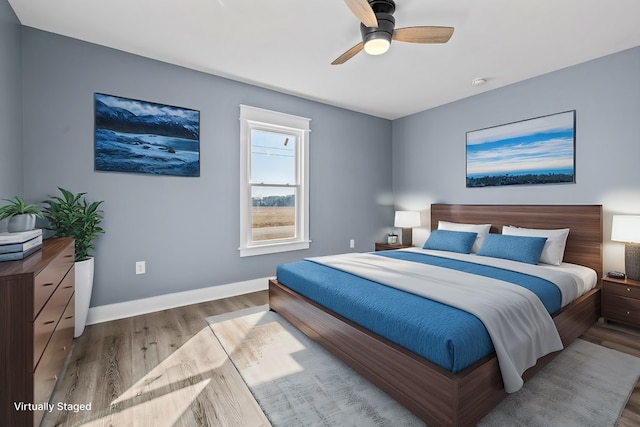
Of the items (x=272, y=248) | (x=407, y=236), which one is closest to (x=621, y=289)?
(x=407, y=236)

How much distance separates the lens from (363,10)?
5.89 feet

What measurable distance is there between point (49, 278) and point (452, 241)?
146 inches

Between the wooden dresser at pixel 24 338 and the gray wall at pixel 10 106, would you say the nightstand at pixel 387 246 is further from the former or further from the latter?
the gray wall at pixel 10 106

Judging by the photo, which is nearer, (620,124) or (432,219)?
(620,124)

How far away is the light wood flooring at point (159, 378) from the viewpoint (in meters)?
1.61

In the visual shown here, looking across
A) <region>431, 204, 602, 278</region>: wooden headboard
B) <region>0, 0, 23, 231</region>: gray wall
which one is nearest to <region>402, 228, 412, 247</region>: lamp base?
<region>431, 204, 602, 278</region>: wooden headboard

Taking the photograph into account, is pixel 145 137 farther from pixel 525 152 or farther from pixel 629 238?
pixel 629 238

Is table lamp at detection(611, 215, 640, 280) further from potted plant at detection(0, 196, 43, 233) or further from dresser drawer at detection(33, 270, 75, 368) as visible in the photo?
potted plant at detection(0, 196, 43, 233)

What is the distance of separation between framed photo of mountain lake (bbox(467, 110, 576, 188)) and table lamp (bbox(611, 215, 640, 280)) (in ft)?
2.21

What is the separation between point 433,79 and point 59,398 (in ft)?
Answer: 14.2

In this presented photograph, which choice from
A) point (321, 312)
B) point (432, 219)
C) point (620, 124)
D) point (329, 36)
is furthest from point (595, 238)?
point (329, 36)

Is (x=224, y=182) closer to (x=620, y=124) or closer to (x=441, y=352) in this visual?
(x=441, y=352)

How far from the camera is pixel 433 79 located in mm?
3541

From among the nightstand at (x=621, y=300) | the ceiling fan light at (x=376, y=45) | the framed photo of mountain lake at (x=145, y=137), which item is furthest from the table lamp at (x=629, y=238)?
the framed photo of mountain lake at (x=145, y=137)
